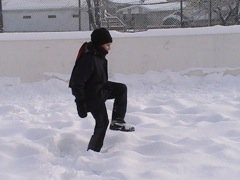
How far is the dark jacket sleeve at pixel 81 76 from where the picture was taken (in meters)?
5.17

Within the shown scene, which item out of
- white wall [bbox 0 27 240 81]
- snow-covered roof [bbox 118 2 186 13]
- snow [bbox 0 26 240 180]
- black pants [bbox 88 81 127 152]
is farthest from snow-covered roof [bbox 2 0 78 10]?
black pants [bbox 88 81 127 152]

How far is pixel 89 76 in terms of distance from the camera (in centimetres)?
526

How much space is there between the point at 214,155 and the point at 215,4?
23.7 feet

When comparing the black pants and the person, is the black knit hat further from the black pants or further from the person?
the black pants

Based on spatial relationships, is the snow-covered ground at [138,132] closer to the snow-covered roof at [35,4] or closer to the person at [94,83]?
the person at [94,83]

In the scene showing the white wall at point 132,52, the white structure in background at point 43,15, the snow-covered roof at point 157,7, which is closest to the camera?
the white wall at point 132,52

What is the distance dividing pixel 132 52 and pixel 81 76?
13.5ft

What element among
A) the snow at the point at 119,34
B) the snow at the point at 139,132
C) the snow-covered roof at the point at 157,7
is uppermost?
the snow-covered roof at the point at 157,7

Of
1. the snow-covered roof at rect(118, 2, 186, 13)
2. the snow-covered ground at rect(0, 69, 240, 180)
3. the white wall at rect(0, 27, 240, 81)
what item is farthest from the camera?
the snow-covered roof at rect(118, 2, 186, 13)

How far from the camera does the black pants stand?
5.41 metres

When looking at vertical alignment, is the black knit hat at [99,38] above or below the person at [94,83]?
above

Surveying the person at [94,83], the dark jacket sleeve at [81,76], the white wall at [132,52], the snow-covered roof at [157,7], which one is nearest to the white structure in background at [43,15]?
the snow-covered roof at [157,7]

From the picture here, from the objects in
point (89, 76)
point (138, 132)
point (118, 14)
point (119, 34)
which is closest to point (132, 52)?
point (119, 34)

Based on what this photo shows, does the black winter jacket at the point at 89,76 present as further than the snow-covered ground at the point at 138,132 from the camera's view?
Yes
